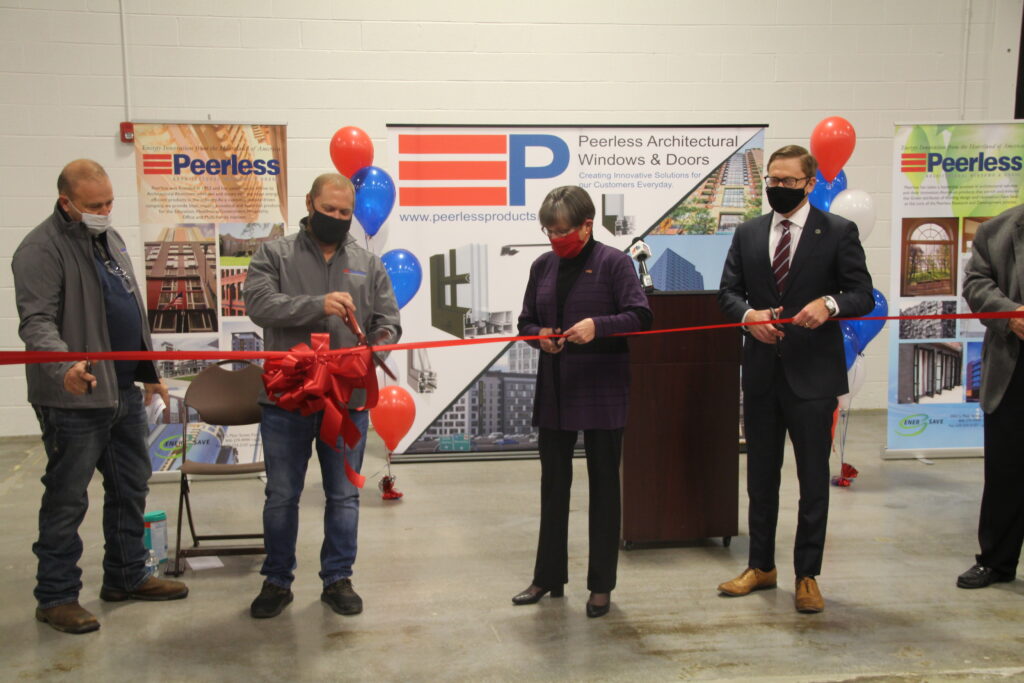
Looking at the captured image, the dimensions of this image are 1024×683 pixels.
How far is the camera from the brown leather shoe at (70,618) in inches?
117

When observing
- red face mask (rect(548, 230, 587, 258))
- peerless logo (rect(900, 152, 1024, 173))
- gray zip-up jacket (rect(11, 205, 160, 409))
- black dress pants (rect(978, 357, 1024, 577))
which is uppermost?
peerless logo (rect(900, 152, 1024, 173))

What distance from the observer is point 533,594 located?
322 cm

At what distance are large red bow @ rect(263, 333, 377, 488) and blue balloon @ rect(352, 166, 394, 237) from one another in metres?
2.46

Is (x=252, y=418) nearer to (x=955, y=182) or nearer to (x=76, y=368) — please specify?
(x=76, y=368)

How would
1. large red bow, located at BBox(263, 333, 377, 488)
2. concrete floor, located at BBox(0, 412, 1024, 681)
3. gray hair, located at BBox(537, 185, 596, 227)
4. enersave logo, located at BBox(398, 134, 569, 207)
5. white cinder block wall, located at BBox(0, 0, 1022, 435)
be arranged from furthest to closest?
white cinder block wall, located at BBox(0, 0, 1022, 435) < enersave logo, located at BBox(398, 134, 569, 207) < gray hair, located at BBox(537, 185, 596, 227) < large red bow, located at BBox(263, 333, 377, 488) < concrete floor, located at BBox(0, 412, 1024, 681)

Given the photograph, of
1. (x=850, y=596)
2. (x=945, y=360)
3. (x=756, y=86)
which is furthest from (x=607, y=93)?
(x=850, y=596)

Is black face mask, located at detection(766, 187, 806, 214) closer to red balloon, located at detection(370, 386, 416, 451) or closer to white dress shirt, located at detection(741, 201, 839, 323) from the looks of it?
white dress shirt, located at detection(741, 201, 839, 323)

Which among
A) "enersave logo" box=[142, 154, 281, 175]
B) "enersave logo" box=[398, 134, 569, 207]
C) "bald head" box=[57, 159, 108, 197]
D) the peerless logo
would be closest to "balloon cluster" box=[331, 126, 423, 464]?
"enersave logo" box=[398, 134, 569, 207]

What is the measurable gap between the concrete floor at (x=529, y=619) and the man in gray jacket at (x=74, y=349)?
0.27m

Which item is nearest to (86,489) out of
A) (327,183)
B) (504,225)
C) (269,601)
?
(269,601)

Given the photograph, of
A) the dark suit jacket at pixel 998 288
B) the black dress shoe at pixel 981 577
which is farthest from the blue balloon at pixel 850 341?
the black dress shoe at pixel 981 577

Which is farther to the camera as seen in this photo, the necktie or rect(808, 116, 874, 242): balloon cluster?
→ rect(808, 116, 874, 242): balloon cluster

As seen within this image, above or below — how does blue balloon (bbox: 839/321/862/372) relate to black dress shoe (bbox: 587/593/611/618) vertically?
above

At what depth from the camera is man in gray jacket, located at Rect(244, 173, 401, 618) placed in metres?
3.01
